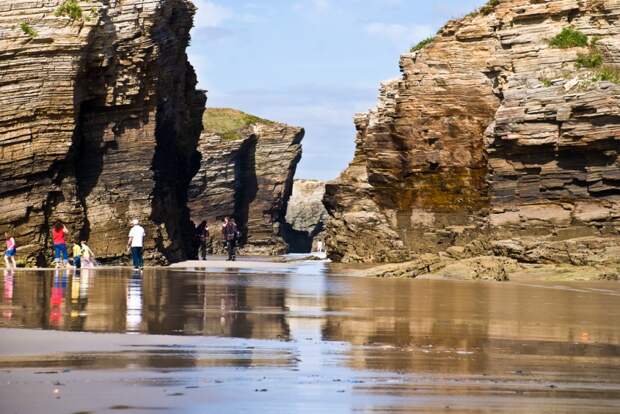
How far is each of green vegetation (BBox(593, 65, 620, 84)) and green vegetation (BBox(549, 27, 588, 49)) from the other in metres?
2.13

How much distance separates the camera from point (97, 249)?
41312 millimetres

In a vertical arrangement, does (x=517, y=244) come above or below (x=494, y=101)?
below

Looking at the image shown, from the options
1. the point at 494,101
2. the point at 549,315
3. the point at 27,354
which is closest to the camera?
the point at 27,354

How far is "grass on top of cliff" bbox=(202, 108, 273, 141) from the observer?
96375 mm

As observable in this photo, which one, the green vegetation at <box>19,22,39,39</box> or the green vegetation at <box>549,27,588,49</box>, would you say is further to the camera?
the green vegetation at <box>549,27,588,49</box>

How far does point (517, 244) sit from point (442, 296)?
15013mm

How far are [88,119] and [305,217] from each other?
8630cm

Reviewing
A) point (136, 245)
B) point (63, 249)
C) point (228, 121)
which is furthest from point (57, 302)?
point (228, 121)

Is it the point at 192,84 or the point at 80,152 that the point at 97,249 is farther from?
the point at 192,84

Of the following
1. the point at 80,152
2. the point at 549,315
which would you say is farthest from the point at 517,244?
the point at 549,315

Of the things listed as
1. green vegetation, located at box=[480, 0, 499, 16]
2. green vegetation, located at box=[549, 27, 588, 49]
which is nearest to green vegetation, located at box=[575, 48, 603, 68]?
green vegetation, located at box=[549, 27, 588, 49]

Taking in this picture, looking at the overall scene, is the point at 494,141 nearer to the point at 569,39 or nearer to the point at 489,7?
the point at 569,39

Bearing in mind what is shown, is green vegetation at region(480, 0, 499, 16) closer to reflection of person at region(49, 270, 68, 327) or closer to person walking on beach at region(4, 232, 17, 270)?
person walking on beach at region(4, 232, 17, 270)

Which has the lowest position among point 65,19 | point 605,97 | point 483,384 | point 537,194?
point 483,384
